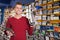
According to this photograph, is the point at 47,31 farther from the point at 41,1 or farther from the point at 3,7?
the point at 3,7

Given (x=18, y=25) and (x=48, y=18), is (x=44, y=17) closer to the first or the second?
(x=48, y=18)

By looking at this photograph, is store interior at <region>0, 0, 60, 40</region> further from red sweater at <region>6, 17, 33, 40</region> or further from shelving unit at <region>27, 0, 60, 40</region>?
red sweater at <region>6, 17, 33, 40</region>

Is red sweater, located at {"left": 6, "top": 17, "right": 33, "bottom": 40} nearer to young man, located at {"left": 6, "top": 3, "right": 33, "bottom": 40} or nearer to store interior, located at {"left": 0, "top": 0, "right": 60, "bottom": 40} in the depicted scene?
young man, located at {"left": 6, "top": 3, "right": 33, "bottom": 40}

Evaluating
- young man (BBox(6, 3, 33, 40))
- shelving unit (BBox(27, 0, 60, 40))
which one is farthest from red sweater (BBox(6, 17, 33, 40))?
shelving unit (BBox(27, 0, 60, 40))

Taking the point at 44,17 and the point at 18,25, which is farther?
the point at 44,17

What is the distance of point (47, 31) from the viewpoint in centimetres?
415

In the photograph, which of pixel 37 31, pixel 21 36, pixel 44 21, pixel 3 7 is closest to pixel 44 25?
pixel 44 21

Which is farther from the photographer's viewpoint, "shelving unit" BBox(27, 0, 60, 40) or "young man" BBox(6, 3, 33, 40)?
"shelving unit" BBox(27, 0, 60, 40)

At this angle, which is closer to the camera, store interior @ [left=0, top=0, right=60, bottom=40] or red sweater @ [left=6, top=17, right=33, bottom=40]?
red sweater @ [left=6, top=17, right=33, bottom=40]

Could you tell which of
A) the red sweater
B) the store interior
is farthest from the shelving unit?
the red sweater

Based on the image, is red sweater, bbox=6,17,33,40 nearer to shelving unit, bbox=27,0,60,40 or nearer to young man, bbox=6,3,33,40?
young man, bbox=6,3,33,40

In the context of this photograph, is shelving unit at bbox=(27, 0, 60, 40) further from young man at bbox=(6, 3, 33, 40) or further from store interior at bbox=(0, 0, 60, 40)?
young man at bbox=(6, 3, 33, 40)

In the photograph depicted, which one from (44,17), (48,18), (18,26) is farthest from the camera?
(44,17)

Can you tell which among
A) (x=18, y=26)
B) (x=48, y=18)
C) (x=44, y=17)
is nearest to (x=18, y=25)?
(x=18, y=26)
